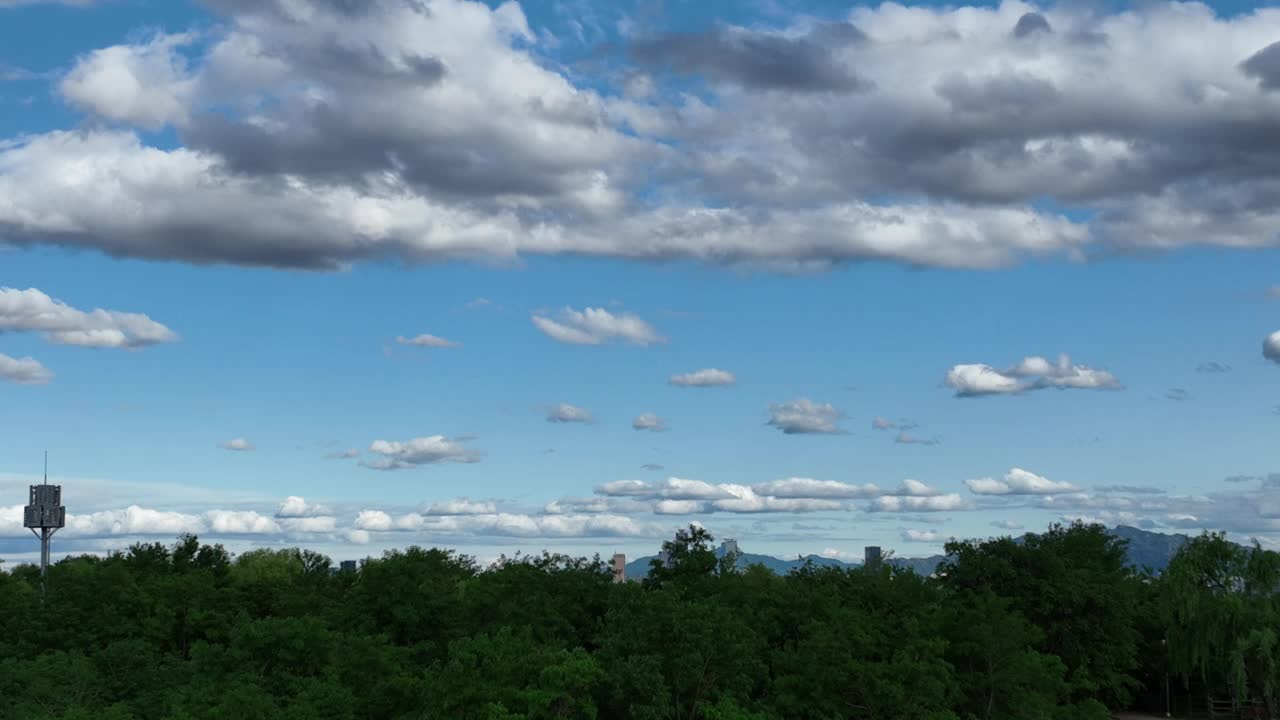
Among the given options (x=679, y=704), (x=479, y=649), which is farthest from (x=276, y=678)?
(x=679, y=704)

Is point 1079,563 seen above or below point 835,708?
above

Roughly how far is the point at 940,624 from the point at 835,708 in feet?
36.6

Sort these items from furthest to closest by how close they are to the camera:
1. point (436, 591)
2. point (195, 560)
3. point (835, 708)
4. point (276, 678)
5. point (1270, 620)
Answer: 1. point (195, 560)
2. point (1270, 620)
3. point (436, 591)
4. point (276, 678)
5. point (835, 708)

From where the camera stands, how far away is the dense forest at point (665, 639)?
5619cm

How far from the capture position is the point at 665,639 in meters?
57.8

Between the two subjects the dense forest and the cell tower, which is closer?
the dense forest

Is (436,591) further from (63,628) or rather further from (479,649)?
(63,628)

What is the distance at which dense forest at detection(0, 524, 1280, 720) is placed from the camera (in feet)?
184

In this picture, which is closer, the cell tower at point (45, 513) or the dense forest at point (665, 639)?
the dense forest at point (665, 639)

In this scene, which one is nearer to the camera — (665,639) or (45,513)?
(665,639)

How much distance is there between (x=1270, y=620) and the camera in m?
81.6

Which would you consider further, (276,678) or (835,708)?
(276,678)

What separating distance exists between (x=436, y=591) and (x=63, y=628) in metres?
31.7

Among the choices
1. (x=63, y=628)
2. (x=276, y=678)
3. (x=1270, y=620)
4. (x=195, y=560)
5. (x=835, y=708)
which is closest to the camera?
(x=835, y=708)
